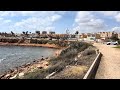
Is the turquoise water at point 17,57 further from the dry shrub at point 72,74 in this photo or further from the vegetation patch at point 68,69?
the dry shrub at point 72,74

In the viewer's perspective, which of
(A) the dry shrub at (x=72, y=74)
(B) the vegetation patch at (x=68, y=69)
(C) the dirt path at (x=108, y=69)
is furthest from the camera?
(C) the dirt path at (x=108, y=69)

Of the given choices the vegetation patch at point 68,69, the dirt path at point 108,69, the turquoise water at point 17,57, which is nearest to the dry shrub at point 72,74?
the vegetation patch at point 68,69

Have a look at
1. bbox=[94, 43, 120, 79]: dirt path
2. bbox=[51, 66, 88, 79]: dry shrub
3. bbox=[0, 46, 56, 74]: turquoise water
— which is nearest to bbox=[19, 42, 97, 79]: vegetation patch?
bbox=[51, 66, 88, 79]: dry shrub

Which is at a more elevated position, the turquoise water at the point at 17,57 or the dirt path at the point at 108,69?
the dirt path at the point at 108,69

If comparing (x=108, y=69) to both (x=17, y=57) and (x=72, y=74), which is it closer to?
(x=72, y=74)

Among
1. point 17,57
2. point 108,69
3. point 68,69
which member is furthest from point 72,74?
point 17,57

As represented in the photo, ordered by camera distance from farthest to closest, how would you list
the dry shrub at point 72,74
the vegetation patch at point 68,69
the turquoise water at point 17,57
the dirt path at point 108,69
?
the turquoise water at point 17,57
the dirt path at point 108,69
the vegetation patch at point 68,69
the dry shrub at point 72,74

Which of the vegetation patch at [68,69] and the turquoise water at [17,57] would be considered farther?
the turquoise water at [17,57]

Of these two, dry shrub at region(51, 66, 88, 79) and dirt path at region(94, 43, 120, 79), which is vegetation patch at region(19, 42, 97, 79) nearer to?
dry shrub at region(51, 66, 88, 79)
